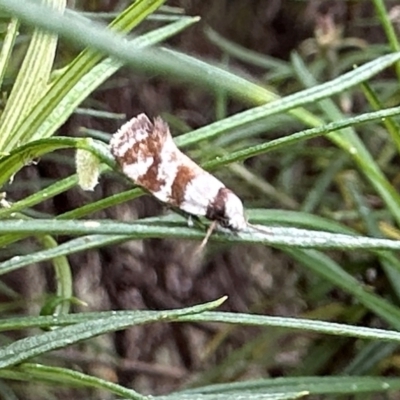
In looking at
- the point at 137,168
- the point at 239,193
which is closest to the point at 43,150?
the point at 137,168

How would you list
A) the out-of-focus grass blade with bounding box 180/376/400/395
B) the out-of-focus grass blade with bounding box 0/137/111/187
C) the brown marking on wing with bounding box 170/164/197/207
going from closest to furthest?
the out-of-focus grass blade with bounding box 0/137/111/187
the brown marking on wing with bounding box 170/164/197/207
the out-of-focus grass blade with bounding box 180/376/400/395

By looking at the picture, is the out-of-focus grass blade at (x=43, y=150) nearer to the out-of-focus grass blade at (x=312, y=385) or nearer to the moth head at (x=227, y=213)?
the moth head at (x=227, y=213)

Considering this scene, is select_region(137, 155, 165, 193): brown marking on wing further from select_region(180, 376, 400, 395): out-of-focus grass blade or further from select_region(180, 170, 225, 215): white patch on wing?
select_region(180, 376, 400, 395): out-of-focus grass blade

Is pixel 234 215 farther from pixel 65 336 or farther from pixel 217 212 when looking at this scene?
pixel 65 336

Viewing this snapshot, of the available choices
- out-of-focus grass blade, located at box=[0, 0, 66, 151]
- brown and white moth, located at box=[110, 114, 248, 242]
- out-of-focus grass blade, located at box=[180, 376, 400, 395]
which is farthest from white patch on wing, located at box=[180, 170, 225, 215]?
out-of-focus grass blade, located at box=[180, 376, 400, 395]

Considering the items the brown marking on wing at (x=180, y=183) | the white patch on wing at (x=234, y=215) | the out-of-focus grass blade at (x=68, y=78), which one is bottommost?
the white patch on wing at (x=234, y=215)

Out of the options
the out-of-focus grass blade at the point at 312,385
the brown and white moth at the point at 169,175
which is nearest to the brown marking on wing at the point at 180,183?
the brown and white moth at the point at 169,175

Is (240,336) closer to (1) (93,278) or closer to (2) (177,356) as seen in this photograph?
(2) (177,356)

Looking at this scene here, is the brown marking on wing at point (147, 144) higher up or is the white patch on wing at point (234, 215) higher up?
the brown marking on wing at point (147, 144)

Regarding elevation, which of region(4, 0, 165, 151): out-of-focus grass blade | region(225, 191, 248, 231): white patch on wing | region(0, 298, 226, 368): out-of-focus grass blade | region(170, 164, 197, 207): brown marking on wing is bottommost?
region(0, 298, 226, 368): out-of-focus grass blade
